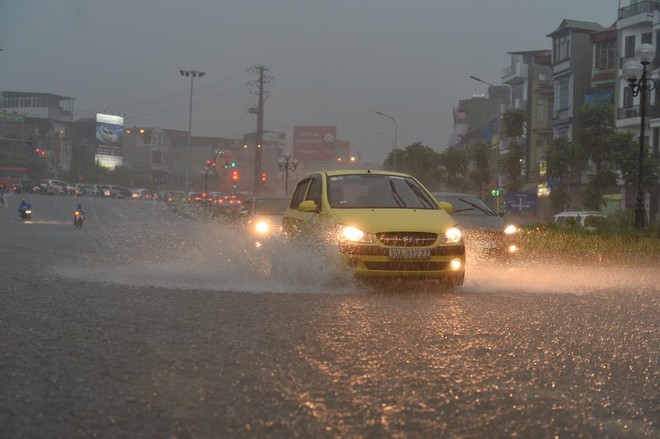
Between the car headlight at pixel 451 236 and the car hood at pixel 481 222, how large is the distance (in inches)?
191

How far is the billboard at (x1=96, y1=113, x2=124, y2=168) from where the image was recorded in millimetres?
159750

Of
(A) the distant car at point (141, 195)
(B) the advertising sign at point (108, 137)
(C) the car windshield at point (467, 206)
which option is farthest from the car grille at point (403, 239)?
(B) the advertising sign at point (108, 137)

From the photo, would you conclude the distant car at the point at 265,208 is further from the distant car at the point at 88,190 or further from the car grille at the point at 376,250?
the distant car at the point at 88,190

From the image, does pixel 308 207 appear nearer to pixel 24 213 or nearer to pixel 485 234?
pixel 485 234

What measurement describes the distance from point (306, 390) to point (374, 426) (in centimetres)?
78

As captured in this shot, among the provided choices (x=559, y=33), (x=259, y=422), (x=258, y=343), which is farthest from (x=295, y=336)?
(x=559, y=33)

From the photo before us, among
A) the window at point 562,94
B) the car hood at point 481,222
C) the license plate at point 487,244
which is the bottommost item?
the license plate at point 487,244

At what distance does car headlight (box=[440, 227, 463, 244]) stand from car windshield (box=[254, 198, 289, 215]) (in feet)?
32.5

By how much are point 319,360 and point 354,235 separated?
473 centimetres

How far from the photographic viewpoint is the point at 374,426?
4086 millimetres

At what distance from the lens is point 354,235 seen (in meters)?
10.4

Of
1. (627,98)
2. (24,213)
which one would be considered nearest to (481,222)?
(24,213)

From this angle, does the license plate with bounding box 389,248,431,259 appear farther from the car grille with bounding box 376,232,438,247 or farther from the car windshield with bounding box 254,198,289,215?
the car windshield with bounding box 254,198,289,215

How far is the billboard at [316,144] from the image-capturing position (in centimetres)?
12375
